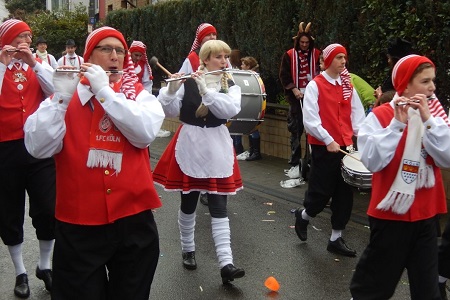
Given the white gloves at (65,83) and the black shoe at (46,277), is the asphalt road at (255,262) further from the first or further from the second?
the white gloves at (65,83)

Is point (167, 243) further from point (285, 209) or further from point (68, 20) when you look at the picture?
point (68, 20)

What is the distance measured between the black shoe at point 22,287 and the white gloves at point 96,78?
2.43m

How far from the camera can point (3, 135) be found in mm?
4875

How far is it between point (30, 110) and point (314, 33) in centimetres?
597

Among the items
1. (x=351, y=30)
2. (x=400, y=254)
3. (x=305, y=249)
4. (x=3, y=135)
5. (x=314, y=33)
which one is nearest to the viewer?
(x=400, y=254)

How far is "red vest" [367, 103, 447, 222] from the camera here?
3811mm

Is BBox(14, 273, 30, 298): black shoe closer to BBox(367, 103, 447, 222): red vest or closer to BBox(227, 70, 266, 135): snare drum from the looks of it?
BBox(367, 103, 447, 222): red vest

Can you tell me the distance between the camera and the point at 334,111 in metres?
5.98

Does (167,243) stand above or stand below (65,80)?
below

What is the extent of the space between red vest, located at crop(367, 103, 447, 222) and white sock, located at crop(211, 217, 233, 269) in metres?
1.62

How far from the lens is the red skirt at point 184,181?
17.7 ft

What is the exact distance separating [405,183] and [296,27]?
7.02 meters

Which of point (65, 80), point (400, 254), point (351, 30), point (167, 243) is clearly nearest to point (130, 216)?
point (65, 80)

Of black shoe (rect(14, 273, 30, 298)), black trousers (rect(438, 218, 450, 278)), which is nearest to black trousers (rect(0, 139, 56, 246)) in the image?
black shoe (rect(14, 273, 30, 298))
